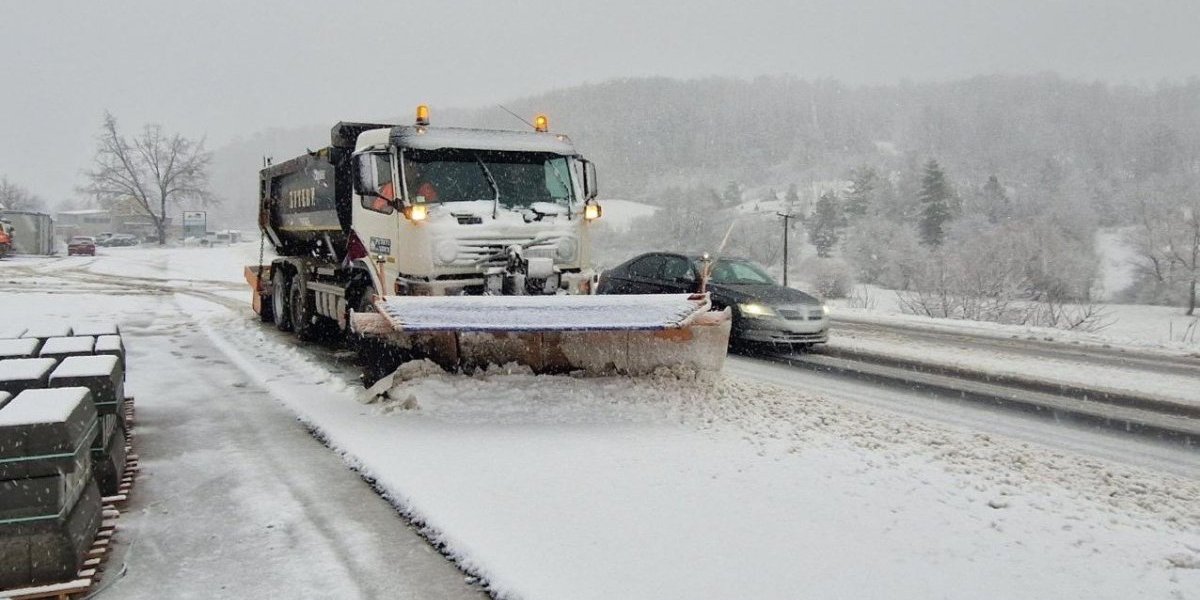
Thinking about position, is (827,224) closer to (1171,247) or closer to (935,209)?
(935,209)

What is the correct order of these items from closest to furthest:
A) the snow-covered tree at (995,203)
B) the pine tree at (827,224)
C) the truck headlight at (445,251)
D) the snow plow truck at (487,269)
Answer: the snow plow truck at (487,269) → the truck headlight at (445,251) → the pine tree at (827,224) → the snow-covered tree at (995,203)

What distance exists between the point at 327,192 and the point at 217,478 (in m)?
6.29

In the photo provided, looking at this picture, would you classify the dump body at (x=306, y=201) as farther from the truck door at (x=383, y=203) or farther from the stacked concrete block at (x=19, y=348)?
the stacked concrete block at (x=19, y=348)

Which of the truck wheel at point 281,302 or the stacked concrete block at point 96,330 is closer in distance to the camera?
the stacked concrete block at point 96,330

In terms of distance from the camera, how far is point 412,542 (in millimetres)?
4121

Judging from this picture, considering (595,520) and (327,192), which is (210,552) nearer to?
(595,520)

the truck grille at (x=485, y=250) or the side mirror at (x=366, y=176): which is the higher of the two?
the side mirror at (x=366, y=176)

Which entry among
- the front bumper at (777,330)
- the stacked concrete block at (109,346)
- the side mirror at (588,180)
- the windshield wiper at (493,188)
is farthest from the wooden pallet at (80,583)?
the front bumper at (777,330)

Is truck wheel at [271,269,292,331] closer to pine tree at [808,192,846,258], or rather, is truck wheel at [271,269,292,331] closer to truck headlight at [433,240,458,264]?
truck headlight at [433,240,458,264]

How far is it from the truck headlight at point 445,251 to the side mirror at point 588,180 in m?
1.89

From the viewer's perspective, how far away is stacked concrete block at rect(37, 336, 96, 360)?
5582 millimetres

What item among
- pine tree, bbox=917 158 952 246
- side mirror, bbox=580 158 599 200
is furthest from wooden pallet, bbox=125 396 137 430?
pine tree, bbox=917 158 952 246

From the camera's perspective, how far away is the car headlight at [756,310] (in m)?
11.6

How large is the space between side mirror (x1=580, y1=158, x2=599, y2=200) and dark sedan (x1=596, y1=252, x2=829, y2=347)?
3.23 m
